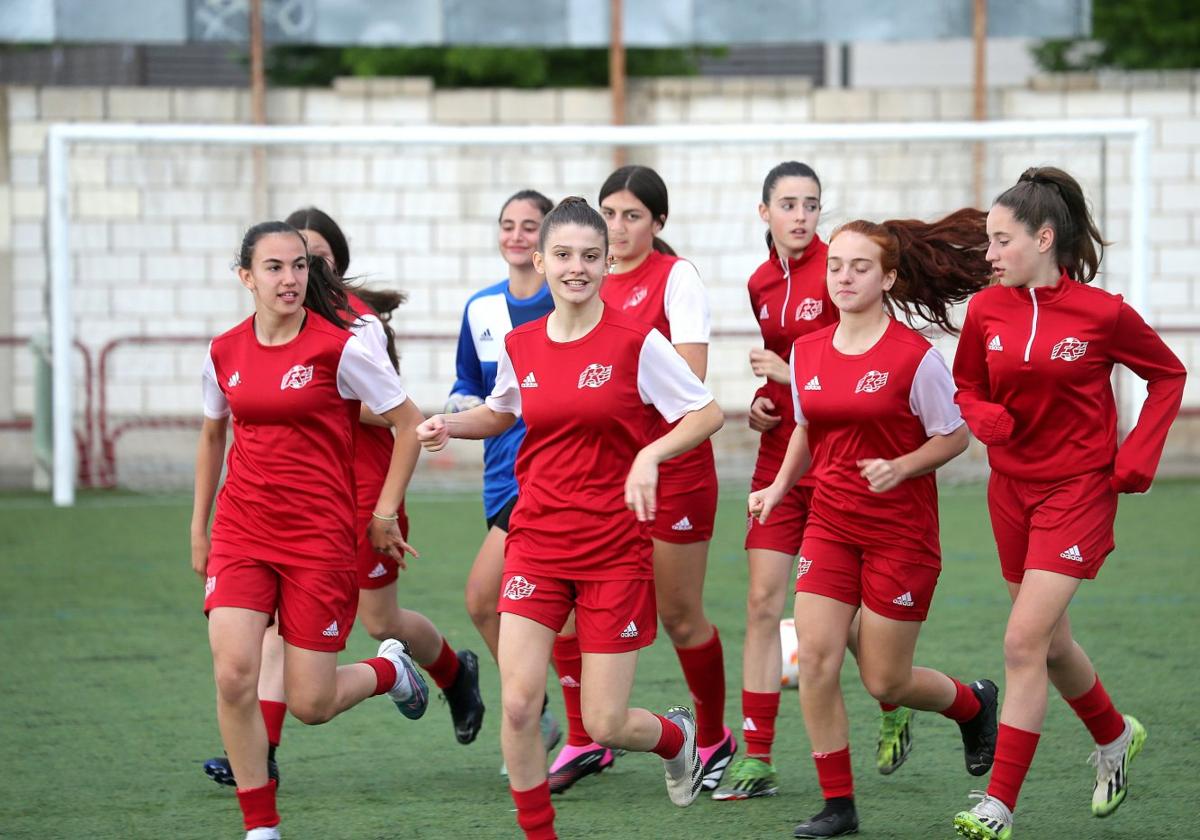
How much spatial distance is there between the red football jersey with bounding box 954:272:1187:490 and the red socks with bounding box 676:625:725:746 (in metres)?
1.20

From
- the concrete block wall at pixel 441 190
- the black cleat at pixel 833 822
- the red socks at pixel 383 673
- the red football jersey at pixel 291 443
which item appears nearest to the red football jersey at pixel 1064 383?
the black cleat at pixel 833 822

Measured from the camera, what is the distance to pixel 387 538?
4.69 m

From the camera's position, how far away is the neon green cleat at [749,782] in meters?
4.82

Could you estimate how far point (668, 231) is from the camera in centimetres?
1266

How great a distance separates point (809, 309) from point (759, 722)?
1.32 m

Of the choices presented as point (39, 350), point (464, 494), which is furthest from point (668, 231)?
point (39, 350)

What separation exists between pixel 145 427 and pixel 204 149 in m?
Result: 2.27

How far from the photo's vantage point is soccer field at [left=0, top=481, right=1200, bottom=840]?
4.57 meters

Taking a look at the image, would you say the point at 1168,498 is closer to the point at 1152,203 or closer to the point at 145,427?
the point at 1152,203

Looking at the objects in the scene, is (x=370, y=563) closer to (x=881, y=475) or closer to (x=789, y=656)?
(x=881, y=475)

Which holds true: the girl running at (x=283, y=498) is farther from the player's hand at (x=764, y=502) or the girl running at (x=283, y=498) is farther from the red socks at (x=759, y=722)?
the red socks at (x=759, y=722)

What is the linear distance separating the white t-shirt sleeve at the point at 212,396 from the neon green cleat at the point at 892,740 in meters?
2.19

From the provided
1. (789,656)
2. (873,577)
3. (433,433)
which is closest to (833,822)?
(873,577)

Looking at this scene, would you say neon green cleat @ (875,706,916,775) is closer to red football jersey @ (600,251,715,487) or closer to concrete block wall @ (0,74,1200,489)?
red football jersey @ (600,251,715,487)
